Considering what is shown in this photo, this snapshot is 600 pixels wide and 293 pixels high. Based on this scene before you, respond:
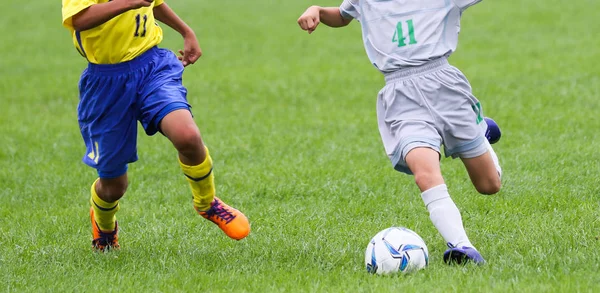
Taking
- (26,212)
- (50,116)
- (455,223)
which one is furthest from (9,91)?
(455,223)

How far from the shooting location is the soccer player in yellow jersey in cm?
496

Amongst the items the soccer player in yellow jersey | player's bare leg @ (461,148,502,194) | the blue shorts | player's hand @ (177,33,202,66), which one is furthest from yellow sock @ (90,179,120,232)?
player's bare leg @ (461,148,502,194)

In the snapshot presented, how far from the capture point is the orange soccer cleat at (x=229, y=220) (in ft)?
17.0

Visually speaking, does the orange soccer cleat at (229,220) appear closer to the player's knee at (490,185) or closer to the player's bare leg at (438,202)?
the player's bare leg at (438,202)

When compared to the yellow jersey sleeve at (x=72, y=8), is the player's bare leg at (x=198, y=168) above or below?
below

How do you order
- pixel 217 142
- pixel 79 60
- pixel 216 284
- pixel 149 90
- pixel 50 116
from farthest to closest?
pixel 79 60 < pixel 50 116 < pixel 217 142 < pixel 149 90 < pixel 216 284

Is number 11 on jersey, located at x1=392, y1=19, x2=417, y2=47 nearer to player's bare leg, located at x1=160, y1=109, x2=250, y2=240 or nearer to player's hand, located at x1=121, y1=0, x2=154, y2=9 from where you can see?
player's bare leg, located at x1=160, y1=109, x2=250, y2=240

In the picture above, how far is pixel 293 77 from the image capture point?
12.9 m

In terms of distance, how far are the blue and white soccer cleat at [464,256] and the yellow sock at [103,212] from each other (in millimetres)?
2035

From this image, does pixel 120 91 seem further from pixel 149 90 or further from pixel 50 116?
pixel 50 116

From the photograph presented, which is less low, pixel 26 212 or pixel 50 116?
pixel 26 212

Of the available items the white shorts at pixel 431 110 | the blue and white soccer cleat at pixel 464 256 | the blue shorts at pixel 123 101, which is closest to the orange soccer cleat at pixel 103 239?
the blue shorts at pixel 123 101

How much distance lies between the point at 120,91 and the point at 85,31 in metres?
0.37

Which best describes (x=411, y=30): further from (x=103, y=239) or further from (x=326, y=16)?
(x=103, y=239)
